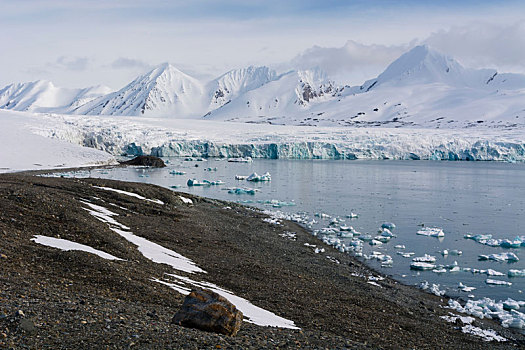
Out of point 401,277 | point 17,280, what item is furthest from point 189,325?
point 401,277

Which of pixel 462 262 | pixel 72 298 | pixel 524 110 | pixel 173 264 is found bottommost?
pixel 462 262

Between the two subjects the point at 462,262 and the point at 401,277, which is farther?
the point at 462,262

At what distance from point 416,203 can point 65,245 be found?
2328 cm

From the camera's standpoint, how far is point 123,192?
67.0 feet

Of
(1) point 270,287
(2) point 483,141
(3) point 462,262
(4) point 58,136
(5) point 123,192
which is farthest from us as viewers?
(2) point 483,141

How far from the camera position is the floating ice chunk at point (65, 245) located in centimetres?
944

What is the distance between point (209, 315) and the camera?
6.04 metres

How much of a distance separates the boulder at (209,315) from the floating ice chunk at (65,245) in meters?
3.81

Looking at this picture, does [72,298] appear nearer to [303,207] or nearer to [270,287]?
[270,287]

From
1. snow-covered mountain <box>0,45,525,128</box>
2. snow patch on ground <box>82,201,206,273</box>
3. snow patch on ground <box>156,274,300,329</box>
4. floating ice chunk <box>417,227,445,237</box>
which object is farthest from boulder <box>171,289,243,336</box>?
snow-covered mountain <box>0,45,525,128</box>

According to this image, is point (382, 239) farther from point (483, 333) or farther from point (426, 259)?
point (483, 333)

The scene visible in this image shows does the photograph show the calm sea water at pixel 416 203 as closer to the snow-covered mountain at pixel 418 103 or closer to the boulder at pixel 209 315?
the boulder at pixel 209 315

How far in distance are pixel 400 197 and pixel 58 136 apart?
41692 mm

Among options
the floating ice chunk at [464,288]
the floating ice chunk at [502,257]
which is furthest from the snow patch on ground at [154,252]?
the floating ice chunk at [502,257]
